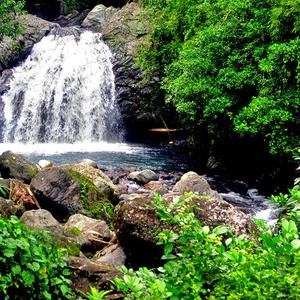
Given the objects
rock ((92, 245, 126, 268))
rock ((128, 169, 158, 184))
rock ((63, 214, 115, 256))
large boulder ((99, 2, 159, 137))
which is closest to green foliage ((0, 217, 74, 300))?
rock ((92, 245, 126, 268))

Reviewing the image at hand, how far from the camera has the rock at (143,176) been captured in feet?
38.1

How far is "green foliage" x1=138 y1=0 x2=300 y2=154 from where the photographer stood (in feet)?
32.0

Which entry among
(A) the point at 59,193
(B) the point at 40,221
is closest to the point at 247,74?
(A) the point at 59,193

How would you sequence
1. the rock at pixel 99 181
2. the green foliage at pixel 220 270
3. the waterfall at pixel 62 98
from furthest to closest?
the waterfall at pixel 62 98 < the rock at pixel 99 181 < the green foliage at pixel 220 270

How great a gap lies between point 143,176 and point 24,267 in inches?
350

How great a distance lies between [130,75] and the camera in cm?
1977

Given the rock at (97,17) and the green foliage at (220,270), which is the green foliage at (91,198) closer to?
the green foliage at (220,270)

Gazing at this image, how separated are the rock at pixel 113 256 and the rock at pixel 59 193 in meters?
2.14

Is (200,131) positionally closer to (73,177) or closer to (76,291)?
(73,177)

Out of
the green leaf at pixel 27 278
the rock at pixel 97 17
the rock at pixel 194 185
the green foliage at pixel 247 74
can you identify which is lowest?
the rock at pixel 194 185

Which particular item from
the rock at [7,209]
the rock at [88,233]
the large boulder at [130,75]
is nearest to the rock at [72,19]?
the large boulder at [130,75]

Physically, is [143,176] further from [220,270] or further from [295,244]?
[295,244]

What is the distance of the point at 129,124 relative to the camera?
19906 mm

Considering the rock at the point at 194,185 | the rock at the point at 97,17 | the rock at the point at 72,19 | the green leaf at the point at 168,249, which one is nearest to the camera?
the green leaf at the point at 168,249
